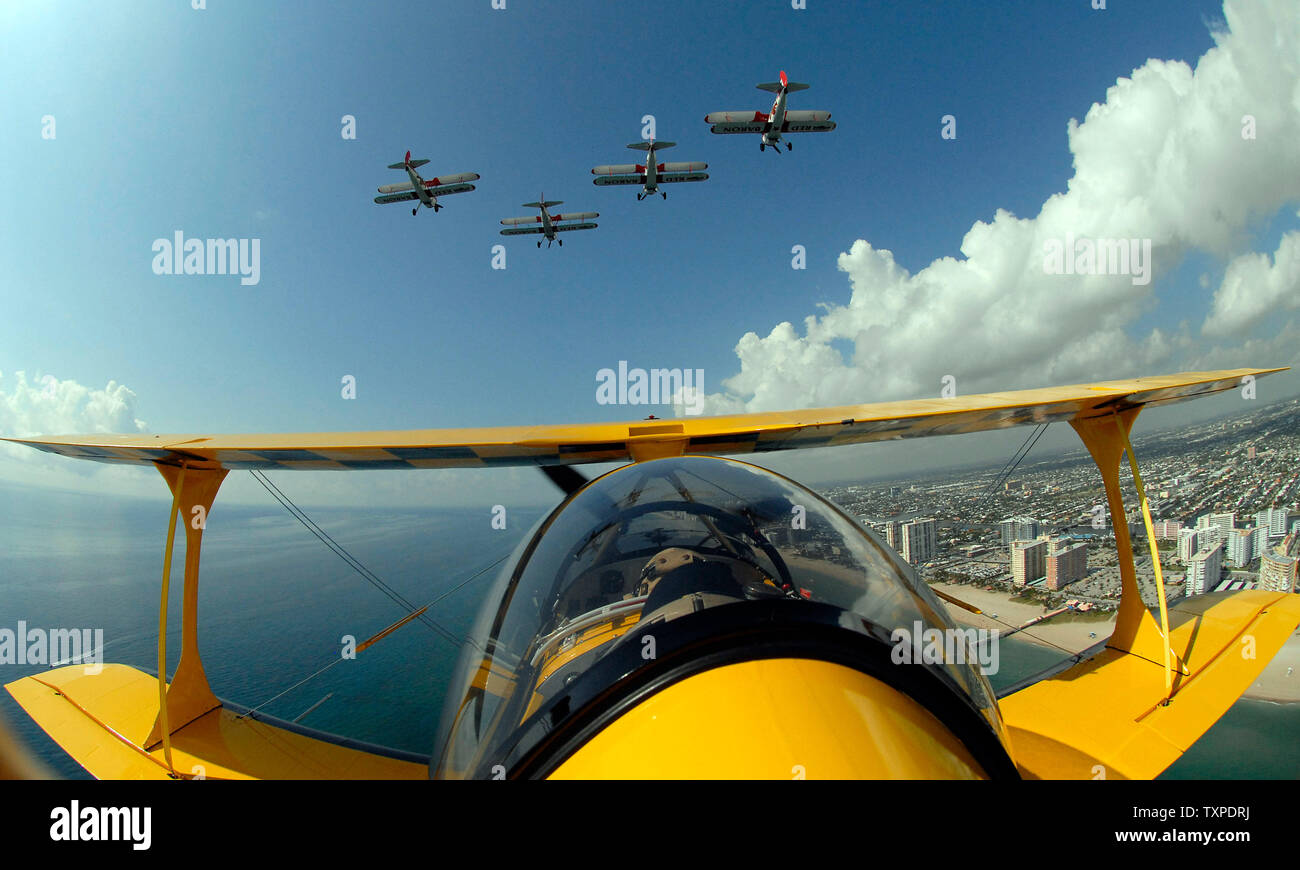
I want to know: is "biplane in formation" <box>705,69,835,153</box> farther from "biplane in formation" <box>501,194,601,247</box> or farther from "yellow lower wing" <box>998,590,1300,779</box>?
"yellow lower wing" <box>998,590,1300,779</box>

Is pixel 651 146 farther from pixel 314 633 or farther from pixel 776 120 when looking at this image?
pixel 314 633

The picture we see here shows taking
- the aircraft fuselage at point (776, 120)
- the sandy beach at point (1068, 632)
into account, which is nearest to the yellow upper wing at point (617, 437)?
the sandy beach at point (1068, 632)

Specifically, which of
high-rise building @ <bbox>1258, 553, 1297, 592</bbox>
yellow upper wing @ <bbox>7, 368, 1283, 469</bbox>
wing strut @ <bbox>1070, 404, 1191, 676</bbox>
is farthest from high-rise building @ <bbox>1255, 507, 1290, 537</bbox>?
yellow upper wing @ <bbox>7, 368, 1283, 469</bbox>

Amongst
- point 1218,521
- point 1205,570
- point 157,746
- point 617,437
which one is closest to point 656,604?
point 617,437

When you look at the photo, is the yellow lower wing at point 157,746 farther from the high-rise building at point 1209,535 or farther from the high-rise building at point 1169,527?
the high-rise building at point 1169,527

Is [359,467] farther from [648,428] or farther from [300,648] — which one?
[300,648]
